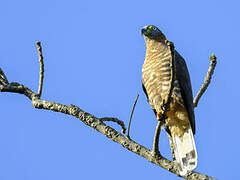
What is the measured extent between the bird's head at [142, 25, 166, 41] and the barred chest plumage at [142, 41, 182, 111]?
17.7 inches

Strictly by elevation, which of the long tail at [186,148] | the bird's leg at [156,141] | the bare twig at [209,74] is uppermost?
the bare twig at [209,74]

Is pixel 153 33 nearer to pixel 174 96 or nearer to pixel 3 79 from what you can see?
pixel 174 96

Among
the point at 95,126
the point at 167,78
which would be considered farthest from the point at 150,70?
the point at 95,126

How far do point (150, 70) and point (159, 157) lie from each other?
6.90ft

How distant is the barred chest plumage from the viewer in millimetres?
5066

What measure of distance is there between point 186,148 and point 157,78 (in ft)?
3.67

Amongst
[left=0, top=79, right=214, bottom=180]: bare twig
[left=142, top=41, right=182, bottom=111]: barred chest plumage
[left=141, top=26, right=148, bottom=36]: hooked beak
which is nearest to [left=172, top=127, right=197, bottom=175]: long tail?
[left=142, top=41, right=182, bottom=111]: barred chest plumage

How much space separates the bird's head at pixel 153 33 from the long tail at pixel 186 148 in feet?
5.67

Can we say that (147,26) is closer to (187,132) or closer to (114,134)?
(187,132)

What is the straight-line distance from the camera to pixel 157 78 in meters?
5.14

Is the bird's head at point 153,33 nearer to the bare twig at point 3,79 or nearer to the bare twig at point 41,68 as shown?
the bare twig at point 41,68

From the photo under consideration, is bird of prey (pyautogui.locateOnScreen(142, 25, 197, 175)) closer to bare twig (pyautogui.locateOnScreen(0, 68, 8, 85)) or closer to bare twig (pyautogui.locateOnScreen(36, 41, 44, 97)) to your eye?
bare twig (pyautogui.locateOnScreen(36, 41, 44, 97))

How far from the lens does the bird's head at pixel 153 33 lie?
5.94 meters

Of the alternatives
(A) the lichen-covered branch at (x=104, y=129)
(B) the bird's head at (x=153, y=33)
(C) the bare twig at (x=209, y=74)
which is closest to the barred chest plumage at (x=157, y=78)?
(B) the bird's head at (x=153, y=33)
